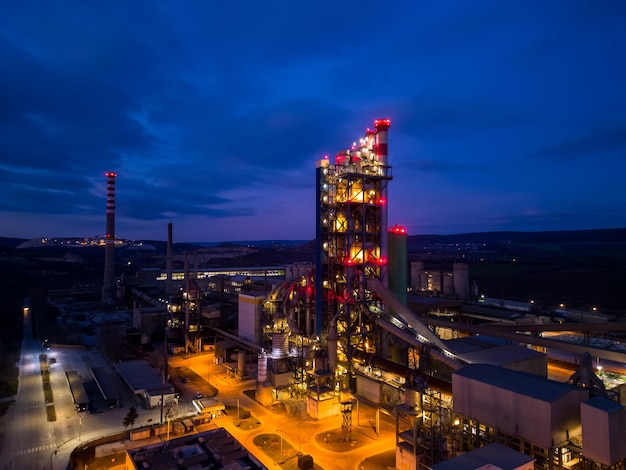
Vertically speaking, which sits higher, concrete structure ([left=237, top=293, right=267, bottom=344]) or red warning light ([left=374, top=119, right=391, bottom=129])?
red warning light ([left=374, top=119, right=391, bottom=129])

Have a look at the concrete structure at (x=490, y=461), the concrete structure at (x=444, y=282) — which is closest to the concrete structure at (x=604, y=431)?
the concrete structure at (x=490, y=461)

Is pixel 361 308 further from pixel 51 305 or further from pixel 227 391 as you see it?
pixel 51 305

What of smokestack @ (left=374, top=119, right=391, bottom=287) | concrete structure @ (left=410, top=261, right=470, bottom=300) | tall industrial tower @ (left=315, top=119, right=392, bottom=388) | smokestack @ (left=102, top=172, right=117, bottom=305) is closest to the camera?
tall industrial tower @ (left=315, top=119, right=392, bottom=388)

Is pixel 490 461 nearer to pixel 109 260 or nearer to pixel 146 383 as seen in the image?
pixel 146 383

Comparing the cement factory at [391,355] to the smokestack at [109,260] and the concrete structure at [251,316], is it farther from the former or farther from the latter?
the smokestack at [109,260]

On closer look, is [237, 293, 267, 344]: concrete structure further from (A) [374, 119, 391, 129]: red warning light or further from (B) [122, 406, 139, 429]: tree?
(A) [374, 119, 391, 129]: red warning light

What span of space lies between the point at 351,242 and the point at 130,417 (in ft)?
73.6

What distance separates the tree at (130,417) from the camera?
1124 inches

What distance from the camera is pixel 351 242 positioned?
3722cm

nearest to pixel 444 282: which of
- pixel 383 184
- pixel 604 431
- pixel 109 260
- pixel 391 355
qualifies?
pixel 391 355

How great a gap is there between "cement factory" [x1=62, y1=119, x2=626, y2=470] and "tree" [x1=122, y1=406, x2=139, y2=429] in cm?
932

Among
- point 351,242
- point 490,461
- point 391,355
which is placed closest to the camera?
point 490,461

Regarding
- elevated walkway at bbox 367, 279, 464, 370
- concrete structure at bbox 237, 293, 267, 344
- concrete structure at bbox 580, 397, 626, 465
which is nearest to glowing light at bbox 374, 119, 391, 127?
elevated walkway at bbox 367, 279, 464, 370

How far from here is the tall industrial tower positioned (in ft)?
119
